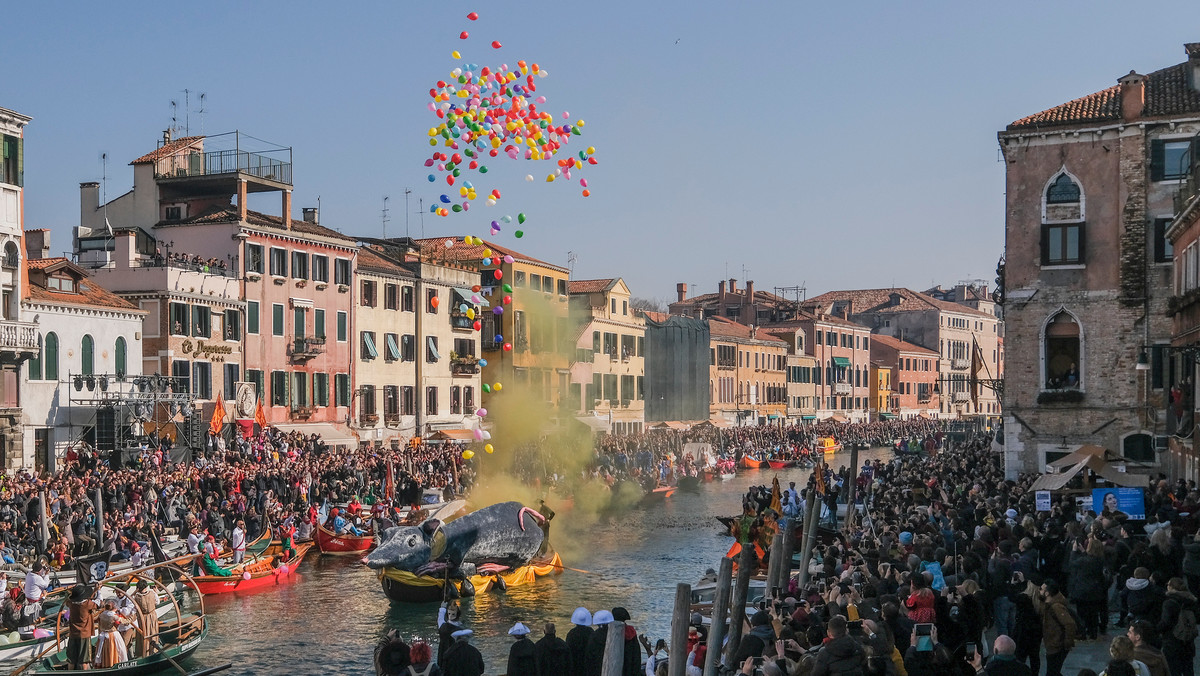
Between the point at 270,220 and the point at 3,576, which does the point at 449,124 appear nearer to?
the point at 3,576

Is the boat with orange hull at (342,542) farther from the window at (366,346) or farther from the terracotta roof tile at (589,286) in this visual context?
the terracotta roof tile at (589,286)

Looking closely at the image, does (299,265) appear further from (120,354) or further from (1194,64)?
(1194,64)

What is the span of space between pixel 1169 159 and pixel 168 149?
1374 inches

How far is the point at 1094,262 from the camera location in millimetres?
34312

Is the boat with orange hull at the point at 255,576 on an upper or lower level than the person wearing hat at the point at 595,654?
lower

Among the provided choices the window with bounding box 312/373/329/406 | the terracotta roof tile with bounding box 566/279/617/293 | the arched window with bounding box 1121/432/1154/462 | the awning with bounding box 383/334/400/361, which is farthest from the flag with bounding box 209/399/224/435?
the terracotta roof tile with bounding box 566/279/617/293

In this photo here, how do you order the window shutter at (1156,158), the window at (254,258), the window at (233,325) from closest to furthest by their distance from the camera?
1. the window shutter at (1156,158)
2. the window at (233,325)
3. the window at (254,258)

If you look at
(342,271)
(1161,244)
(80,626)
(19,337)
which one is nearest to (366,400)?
(342,271)

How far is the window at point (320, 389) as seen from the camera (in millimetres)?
50188

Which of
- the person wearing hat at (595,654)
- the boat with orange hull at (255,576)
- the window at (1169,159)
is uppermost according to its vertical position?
the window at (1169,159)

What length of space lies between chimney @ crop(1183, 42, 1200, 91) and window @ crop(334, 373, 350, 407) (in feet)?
105

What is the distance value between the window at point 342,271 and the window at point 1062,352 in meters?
27.8

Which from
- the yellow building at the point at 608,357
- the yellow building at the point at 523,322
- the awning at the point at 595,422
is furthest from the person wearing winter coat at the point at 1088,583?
the yellow building at the point at 608,357

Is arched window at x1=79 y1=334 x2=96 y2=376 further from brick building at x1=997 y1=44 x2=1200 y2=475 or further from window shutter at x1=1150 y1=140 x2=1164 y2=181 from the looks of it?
window shutter at x1=1150 y1=140 x2=1164 y2=181
